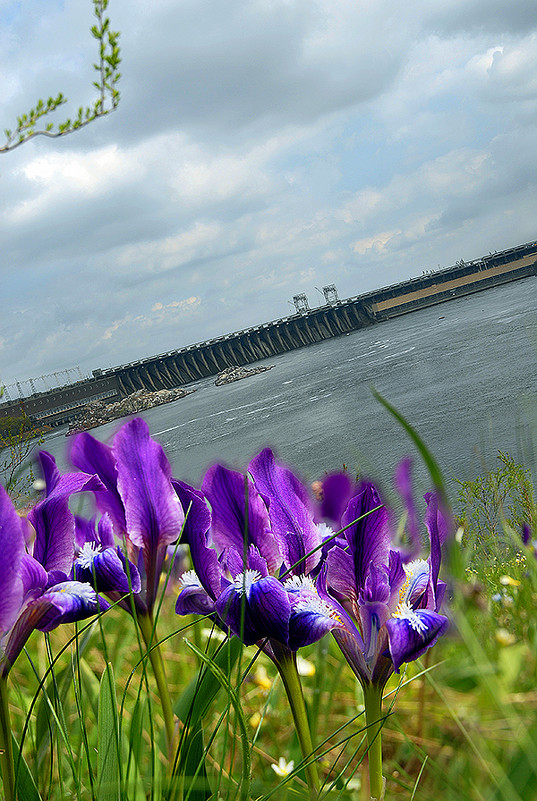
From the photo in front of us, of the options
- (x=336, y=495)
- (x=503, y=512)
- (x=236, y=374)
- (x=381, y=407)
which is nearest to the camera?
(x=336, y=495)

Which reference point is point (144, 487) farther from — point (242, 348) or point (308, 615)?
point (242, 348)

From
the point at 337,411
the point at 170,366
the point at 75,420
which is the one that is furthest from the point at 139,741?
the point at 170,366

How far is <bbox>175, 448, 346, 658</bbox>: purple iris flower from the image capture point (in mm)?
587

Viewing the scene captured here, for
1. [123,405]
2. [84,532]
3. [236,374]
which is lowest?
[236,374]

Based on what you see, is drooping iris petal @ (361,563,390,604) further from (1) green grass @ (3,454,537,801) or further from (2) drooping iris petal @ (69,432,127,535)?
(2) drooping iris petal @ (69,432,127,535)

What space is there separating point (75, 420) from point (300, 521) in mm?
77546

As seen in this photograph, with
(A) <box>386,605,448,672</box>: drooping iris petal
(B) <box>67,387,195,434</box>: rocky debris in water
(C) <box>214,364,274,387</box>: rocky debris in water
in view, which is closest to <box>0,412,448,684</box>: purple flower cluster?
(A) <box>386,605,448,672</box>: drooping iris petal

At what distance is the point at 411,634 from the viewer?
0.53 meters

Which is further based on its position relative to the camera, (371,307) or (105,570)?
(371,307)

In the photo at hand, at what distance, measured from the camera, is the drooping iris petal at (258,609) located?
55cm

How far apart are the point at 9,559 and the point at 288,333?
299 ft

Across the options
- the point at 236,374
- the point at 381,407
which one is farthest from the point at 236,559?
the point at 236,374

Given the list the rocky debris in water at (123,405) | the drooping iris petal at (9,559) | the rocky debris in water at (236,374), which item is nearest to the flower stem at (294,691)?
the drooping iris petal at (9,559)

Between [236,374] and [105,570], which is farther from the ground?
[105,570]
